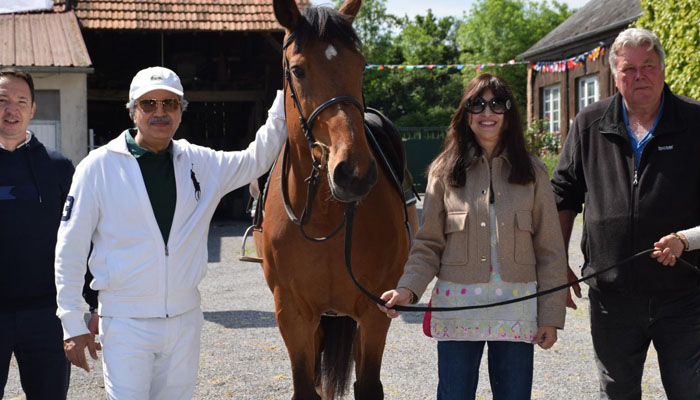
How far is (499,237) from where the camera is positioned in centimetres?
288

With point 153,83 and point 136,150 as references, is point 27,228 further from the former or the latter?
point 153,83

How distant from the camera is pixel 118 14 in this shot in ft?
48.1

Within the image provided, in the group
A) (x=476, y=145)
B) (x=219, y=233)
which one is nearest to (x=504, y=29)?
(x=219, y=233)

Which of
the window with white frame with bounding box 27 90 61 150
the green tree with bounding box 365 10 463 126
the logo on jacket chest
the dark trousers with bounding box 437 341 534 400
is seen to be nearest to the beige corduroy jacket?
the dark trousers with bounding box 437 341 534 400

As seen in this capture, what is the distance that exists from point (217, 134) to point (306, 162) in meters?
15.7

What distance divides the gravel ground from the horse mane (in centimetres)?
246

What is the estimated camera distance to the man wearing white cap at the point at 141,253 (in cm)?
270

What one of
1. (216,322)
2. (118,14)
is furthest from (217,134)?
(216,322)

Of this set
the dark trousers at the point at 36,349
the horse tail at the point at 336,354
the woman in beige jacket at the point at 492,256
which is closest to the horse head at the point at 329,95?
the woman in beige jacket at the point at 492,256

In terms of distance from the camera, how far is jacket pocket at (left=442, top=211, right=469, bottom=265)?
2906 mm

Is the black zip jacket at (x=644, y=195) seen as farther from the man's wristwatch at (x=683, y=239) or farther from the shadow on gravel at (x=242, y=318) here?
the shadow on gravel at (x=242, y=318)

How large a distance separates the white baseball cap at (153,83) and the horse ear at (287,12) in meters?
0.59

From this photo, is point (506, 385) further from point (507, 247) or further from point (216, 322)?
point (216, 322)

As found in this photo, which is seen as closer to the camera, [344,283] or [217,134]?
[344,283]
